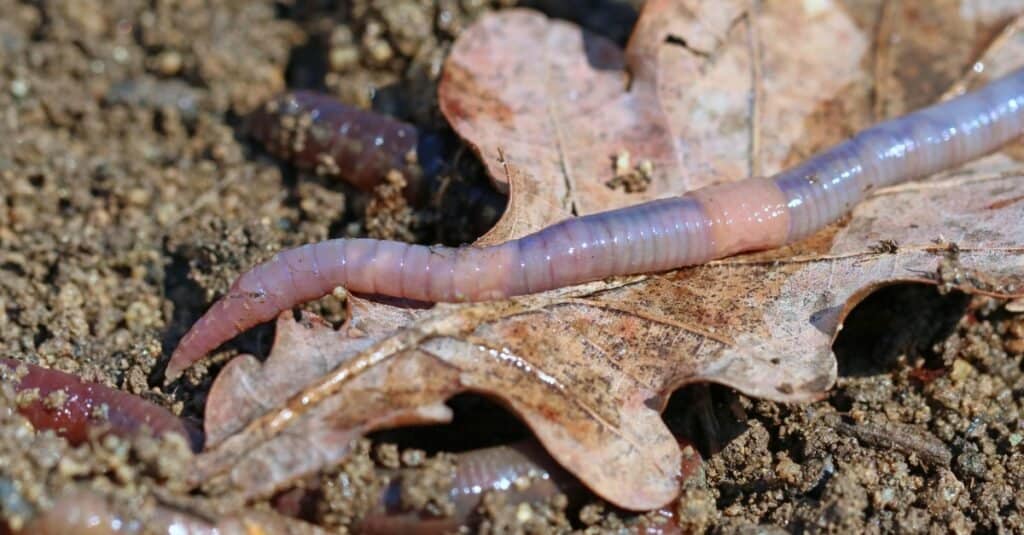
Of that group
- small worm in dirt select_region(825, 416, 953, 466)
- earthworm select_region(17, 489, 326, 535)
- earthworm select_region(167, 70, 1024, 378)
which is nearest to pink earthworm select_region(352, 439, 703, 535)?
earthworm select_region(17, 489, 326, 535)

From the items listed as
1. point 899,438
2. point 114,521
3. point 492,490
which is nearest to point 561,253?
point 492,490

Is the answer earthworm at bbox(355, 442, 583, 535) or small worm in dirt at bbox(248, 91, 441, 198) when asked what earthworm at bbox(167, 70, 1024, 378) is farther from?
small worm in dirt at bbox(248, 91, 441, 198)

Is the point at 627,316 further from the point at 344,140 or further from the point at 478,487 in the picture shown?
the point at 344,140

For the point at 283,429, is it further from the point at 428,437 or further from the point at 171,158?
the point at 171,158

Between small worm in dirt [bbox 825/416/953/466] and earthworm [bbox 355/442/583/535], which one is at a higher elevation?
small worm in dirt [bbox 825/416/953/466]

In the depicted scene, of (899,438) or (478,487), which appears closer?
(478,487)
